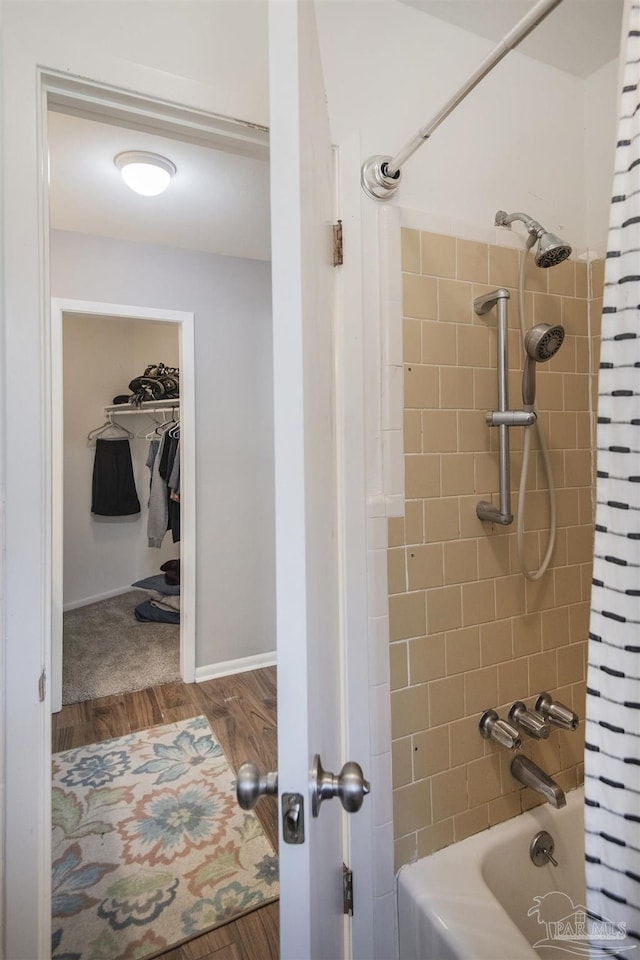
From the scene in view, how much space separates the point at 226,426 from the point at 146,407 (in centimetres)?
128

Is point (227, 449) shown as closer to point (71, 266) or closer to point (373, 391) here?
point (71, 266)

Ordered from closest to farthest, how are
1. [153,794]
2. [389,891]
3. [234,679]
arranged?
[389,891], [153,794], [234,679]

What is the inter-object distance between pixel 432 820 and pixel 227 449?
80.5 inches

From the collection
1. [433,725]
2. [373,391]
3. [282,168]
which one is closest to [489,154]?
[373,391]

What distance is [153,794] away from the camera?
5.76ft

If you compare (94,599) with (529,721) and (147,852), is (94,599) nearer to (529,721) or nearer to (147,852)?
(147,852)

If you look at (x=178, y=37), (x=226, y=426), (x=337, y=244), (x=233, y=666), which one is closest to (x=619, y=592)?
(x=337, y=244)

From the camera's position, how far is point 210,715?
228 cm

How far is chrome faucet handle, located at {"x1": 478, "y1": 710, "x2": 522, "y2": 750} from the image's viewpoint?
3.67 ft

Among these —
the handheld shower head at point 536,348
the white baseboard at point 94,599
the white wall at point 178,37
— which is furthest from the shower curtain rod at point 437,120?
the white baseboard at point 94,599

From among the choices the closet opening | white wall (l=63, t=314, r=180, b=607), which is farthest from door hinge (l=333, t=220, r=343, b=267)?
white wall (l=63, t=314, r=180, b=607)

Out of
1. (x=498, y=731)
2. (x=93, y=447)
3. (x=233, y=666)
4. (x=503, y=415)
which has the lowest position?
(x=233, y=666)

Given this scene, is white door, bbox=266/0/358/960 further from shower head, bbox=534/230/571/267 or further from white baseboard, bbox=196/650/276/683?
white baseboard, bbox=196/650/276/683

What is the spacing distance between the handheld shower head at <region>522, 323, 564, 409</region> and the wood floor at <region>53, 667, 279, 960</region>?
5.00 feet
